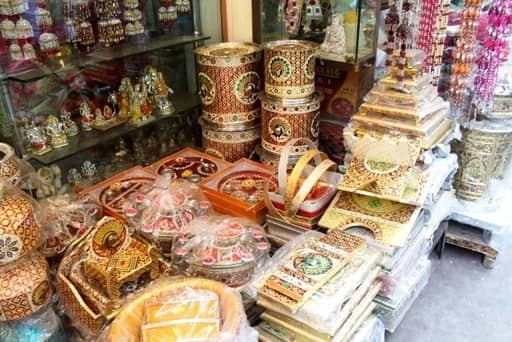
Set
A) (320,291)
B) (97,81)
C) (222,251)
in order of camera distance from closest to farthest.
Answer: (320,291), (222,251), (97,81)

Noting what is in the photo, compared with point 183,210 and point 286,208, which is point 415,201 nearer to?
point 286,208

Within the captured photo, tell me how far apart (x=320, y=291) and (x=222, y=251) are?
0.94ft

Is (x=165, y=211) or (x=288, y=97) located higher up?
(x=288, y=97)

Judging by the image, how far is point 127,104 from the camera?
1.88 m

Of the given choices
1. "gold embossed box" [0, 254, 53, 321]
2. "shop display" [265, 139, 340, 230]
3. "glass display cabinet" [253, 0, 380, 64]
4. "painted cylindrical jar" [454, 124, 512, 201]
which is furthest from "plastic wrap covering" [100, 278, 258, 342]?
"painted cylindrical jar" [454, 124, 512, 201]

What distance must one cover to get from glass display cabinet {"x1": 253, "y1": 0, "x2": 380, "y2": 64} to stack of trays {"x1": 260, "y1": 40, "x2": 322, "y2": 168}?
13 centimetres

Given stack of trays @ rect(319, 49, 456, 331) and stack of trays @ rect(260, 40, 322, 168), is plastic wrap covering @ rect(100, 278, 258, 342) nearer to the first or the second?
stack of trays @ rect(319, 49, 456, 331)

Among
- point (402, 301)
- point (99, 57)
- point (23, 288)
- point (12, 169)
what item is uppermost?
point (99, 57)

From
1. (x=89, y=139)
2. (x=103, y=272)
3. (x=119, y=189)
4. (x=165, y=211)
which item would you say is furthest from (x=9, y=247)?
(x=89, y=139)

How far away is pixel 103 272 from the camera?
1.20m

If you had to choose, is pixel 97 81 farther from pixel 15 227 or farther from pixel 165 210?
pixel 15 227

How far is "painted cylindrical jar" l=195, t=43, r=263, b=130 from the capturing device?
67.3 inches

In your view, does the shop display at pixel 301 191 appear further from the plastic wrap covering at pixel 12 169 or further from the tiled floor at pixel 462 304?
the plastic wrap covering at pixel 12 169

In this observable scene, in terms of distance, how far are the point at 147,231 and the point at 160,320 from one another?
426mm
